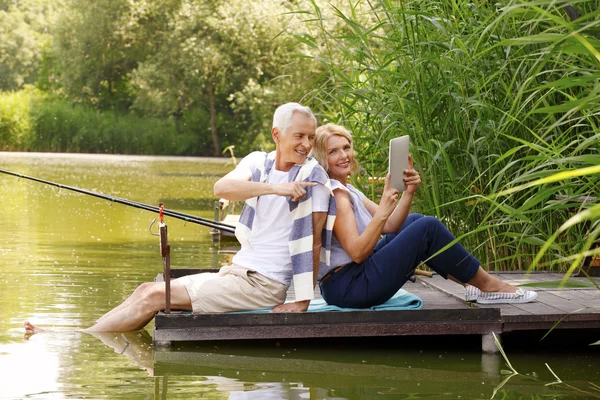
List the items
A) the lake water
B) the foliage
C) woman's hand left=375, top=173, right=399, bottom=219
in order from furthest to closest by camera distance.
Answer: the foliage → woman's hand left=375, top=173, right=399, bottom=219 → the lake water

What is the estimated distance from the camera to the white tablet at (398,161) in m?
5.18

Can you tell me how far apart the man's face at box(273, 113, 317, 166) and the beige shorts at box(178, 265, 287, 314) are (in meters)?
0.57

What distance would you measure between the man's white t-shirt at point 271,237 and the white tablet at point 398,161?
1.62 feet

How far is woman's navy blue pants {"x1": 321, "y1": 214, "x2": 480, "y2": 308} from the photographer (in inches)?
206

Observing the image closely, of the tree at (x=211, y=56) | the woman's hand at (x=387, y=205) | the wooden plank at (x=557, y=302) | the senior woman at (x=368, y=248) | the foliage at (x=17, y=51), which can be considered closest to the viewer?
the woman's hand at (x=387, y=205)

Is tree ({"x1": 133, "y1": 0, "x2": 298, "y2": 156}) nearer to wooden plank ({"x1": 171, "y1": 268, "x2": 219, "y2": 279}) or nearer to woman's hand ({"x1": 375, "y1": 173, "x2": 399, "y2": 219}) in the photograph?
wooden plank ({"x1": 171, "y1": 268, "x2": 219, "y2": 279})

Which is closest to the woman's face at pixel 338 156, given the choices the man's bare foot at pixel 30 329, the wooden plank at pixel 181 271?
the wooden plank at pixel 181 271

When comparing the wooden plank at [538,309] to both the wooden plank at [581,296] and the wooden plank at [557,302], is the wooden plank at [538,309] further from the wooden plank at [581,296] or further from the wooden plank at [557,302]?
the wooden plank at [581,296]

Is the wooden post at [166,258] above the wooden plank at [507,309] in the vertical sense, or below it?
above

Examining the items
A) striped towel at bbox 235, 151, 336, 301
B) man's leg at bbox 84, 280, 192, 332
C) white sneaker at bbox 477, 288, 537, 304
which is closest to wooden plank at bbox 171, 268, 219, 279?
man's leg at bbox 84, 280, 192, 332

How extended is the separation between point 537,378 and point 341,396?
98 centimetres

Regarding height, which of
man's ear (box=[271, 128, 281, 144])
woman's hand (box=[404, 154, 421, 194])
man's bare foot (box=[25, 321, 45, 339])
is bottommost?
man's bare foot (box=[25, 321, 45, 339])

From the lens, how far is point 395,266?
17.2 ft

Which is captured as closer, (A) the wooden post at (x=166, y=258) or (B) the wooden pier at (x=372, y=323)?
(A) the wooden post at (x=166, y=258)
